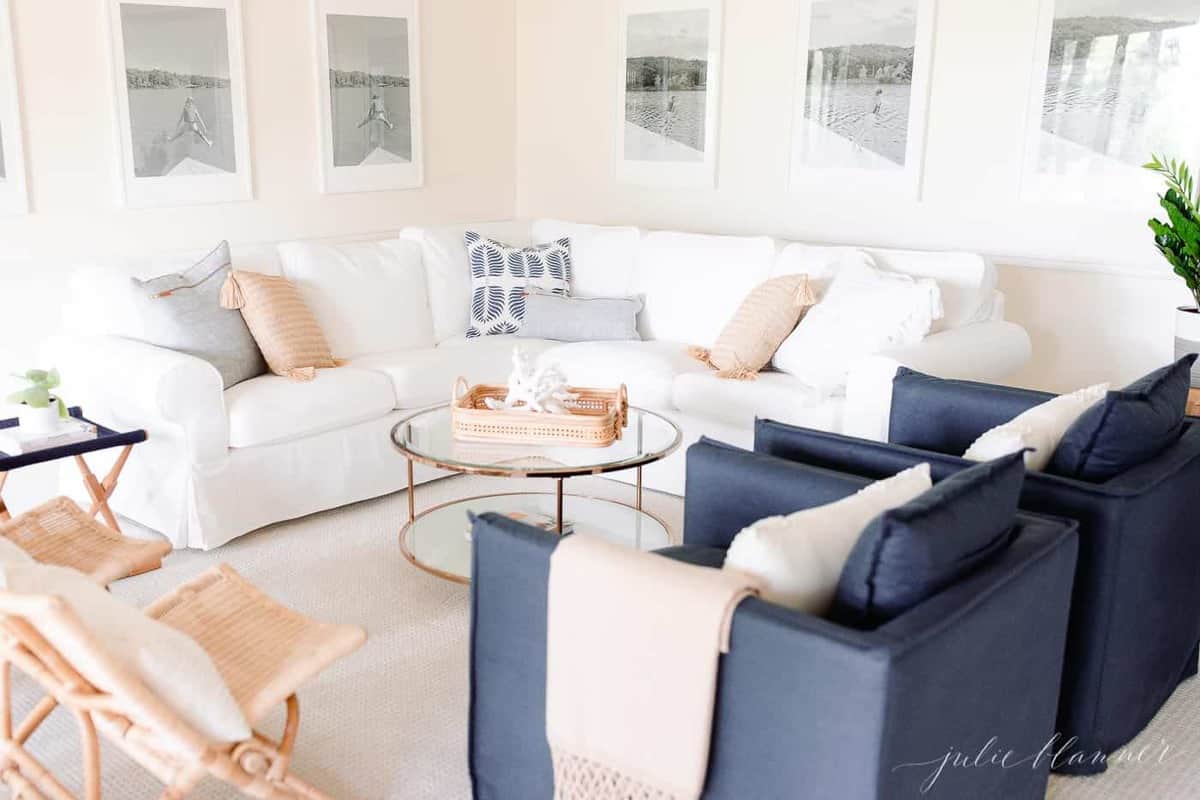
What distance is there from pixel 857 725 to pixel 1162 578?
50.4 inches

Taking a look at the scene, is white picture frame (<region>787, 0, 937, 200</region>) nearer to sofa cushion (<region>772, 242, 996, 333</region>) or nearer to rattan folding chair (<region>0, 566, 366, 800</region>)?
sofa cushion (<region>772, 242, 996, 333</region>)

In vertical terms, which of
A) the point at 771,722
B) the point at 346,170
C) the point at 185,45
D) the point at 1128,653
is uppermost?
the point at 185,45

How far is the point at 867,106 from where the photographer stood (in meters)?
4.99

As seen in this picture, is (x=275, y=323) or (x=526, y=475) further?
(x=275, y=323)

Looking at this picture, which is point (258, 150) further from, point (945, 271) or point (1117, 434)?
point (1117, 434)

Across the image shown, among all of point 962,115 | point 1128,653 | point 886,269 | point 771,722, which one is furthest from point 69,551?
point 962,115

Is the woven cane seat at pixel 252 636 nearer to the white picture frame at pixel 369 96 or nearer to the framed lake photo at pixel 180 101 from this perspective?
the framed lake photo at pixel 180 101

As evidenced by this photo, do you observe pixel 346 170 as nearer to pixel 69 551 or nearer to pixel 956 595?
pixel 69 551

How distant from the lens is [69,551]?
271cm

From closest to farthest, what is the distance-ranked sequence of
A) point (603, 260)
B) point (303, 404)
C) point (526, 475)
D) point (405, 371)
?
point (526, 475) → point (303, 404) → point (405, 371) → point (603, 260)

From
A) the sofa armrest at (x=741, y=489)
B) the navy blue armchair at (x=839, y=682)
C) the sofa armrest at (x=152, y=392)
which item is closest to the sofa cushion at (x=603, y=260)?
the sofa armrest at (x=152, y=392)

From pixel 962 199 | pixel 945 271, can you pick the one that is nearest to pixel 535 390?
pixel 945 271

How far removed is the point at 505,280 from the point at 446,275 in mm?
265

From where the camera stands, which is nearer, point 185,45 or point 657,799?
point 657,799
